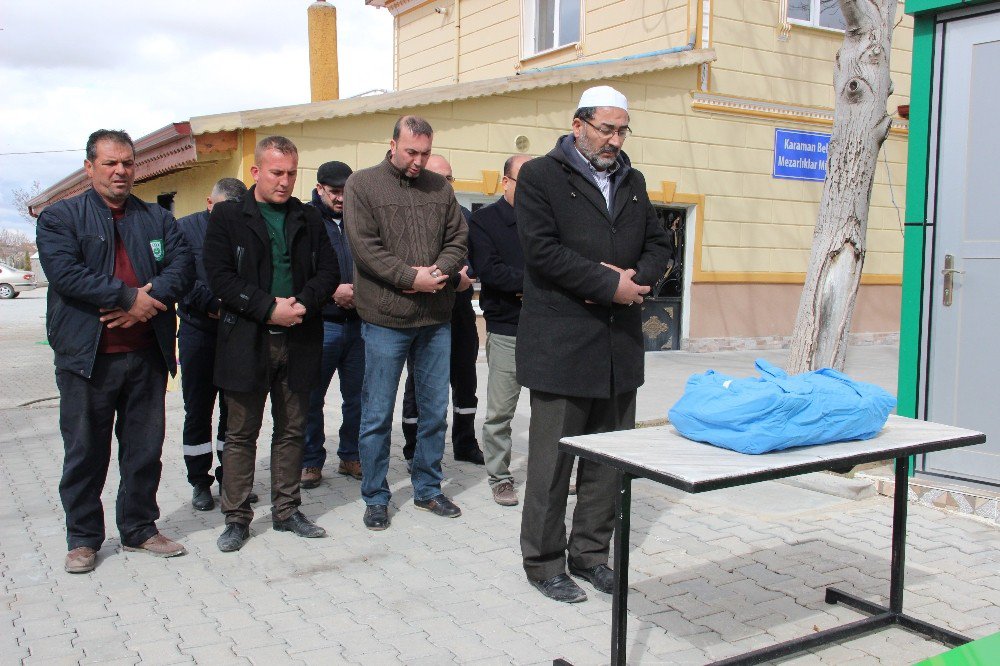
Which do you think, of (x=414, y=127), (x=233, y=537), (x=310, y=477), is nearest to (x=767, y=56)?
(x=414, y=127)

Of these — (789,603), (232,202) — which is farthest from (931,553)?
(232,202)

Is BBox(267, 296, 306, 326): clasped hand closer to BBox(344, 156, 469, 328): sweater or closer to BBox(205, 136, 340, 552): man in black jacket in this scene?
BBox(205, 136, 340, 552): man in black jacket

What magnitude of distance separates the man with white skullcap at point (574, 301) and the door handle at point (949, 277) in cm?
225

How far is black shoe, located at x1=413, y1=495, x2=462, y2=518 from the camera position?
5.35 meters

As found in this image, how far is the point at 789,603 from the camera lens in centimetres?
412

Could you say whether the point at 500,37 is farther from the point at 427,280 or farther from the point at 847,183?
the point at 427,280

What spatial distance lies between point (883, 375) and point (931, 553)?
6.91 m

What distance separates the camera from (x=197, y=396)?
5500mm

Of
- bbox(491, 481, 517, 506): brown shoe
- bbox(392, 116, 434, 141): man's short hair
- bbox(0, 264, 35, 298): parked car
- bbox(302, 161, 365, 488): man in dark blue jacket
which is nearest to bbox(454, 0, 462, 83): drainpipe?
bbox(302, 161, 365, 488): man in dark blue jacket

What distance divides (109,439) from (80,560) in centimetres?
58

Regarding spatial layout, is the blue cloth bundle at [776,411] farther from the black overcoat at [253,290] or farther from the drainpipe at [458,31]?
the drainpipe at [458,31]

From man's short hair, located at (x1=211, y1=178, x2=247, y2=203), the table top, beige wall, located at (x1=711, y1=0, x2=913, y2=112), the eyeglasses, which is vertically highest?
beige wall, located at (x1=711, y1=0, x2=913, y2=112)

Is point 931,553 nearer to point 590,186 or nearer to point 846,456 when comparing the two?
point 846,456

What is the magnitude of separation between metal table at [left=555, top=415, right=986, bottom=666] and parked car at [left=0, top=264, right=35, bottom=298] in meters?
40.1
